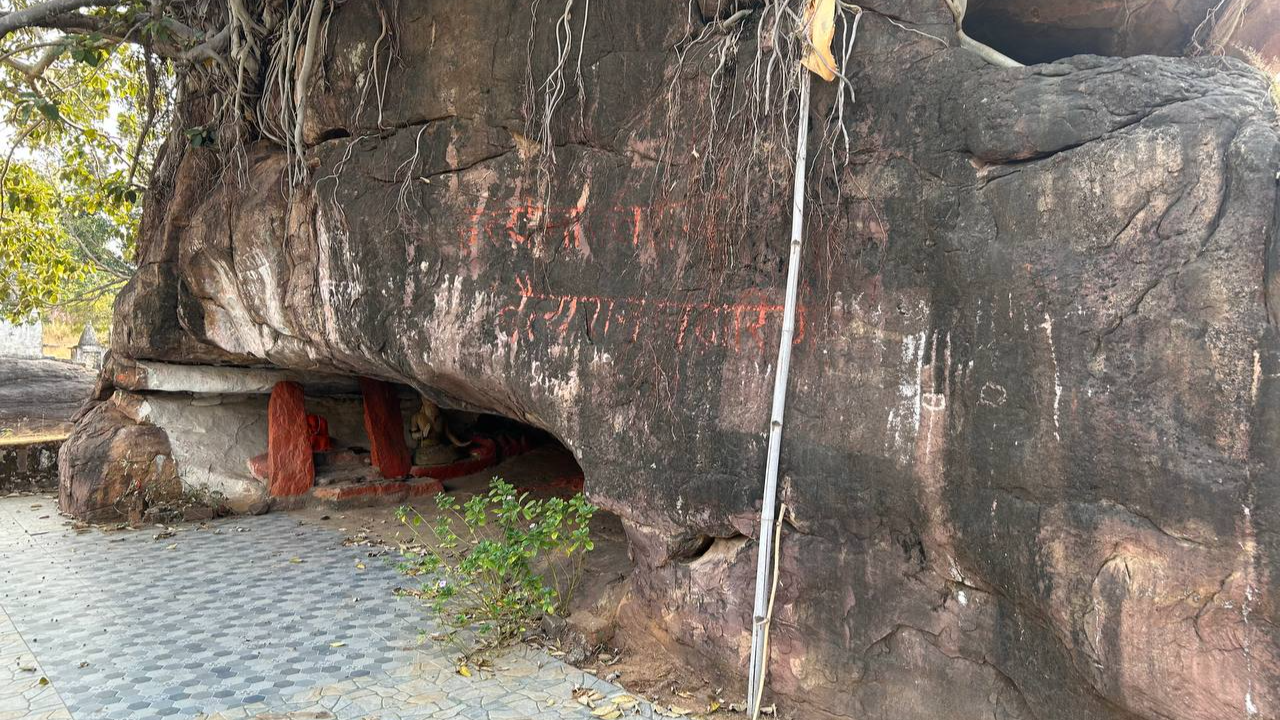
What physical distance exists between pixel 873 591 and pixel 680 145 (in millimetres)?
2162

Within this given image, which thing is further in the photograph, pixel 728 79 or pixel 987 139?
pixel 728 79

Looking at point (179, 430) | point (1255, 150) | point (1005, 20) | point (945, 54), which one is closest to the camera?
point (1255, 150)

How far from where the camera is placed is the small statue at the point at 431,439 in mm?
8797

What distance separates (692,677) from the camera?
3.92 metres

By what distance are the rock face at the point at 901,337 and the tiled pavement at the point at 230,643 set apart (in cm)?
107

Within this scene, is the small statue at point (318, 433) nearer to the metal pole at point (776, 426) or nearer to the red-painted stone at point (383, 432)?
the red-painted stone at point (383, 432)

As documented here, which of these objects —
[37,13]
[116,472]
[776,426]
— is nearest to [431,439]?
[116,472]

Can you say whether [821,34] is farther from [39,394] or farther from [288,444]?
[39,394]

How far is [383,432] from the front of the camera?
843 cm

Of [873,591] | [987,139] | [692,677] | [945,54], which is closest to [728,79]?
[945,54]

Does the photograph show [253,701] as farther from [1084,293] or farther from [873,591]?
[1084,293]

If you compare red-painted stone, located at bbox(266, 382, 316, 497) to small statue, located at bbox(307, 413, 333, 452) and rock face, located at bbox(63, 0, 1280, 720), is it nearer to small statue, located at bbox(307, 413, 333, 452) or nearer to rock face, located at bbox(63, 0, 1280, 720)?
small statue, located at bbox(307, 413, 333, 452)

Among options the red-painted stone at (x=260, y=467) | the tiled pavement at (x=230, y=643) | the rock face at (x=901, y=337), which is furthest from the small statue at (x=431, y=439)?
the rock face at (x=901, y=337)

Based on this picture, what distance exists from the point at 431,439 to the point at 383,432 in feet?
1.97
